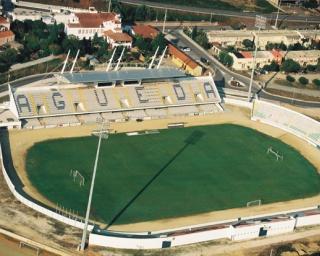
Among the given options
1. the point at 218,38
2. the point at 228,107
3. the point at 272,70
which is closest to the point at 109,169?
the point at 228,107

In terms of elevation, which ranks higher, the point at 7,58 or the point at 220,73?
the point at 7,58

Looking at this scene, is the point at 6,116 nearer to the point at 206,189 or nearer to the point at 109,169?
the point at 109,169

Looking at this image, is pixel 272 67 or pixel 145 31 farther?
pixel 145 31

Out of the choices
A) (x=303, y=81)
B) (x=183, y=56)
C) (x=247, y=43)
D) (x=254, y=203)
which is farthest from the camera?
(x=247, y=43)

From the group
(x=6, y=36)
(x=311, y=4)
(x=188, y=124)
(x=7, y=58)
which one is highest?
(x=311, y=4)

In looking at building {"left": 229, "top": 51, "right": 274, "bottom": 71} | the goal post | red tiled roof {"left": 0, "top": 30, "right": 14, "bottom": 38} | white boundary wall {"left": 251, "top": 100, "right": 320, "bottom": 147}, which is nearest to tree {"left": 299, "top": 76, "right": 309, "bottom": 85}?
building {"left": 229, "top": 51, "right": 274, "bottom": 71}

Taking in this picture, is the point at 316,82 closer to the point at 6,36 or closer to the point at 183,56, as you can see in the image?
the point at 183,56

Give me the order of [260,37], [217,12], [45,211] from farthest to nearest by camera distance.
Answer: [217,12] → [260,37] → [45,211]

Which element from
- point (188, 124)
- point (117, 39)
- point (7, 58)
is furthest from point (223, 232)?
point (117, 39)
